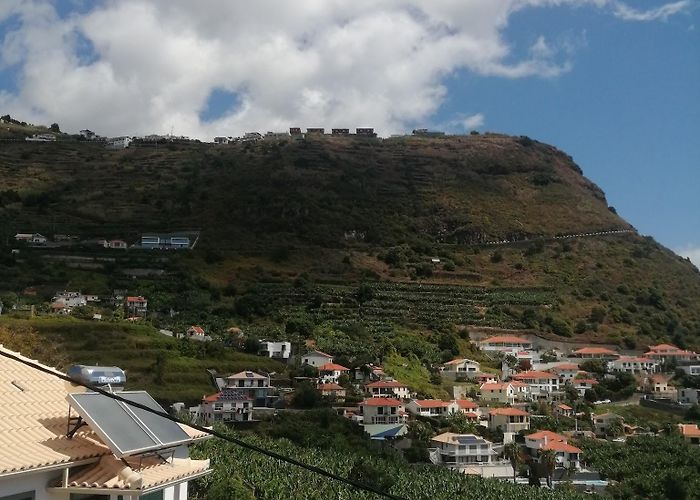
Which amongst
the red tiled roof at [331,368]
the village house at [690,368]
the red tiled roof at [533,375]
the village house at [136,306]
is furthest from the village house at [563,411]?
the village house at [136,306]

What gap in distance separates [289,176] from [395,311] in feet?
138

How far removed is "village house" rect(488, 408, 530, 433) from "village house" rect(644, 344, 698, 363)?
23174 mm

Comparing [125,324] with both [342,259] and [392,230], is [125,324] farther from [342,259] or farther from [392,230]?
[392,230]

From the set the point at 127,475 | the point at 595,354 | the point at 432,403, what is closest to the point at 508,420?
the point at 432,403

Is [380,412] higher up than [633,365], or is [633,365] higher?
[633,365]

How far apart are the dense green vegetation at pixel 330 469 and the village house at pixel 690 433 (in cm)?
1774

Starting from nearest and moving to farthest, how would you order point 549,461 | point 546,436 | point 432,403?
1. point 549,461
2. point 546,436
3. point 432,403

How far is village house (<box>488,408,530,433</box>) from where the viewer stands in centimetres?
4416

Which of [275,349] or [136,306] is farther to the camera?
[136,306]

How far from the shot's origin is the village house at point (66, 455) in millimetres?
4527

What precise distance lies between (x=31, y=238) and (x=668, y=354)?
215ft

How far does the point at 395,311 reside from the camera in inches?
2488

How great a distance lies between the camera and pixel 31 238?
72688mm

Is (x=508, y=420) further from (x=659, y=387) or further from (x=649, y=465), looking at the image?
(x=659, y=387)
